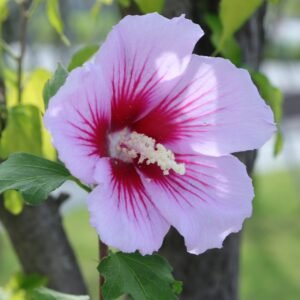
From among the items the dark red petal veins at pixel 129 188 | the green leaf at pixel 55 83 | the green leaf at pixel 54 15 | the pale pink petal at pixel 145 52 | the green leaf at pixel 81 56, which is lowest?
the dark red petal veins at pixel 129 188

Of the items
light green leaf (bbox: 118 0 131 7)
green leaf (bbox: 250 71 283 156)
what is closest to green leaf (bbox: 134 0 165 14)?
light green leaf (bbox: 118 0 131 7)

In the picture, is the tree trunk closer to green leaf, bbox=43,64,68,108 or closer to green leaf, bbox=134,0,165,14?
green leaf, bbox=134,0,165,14

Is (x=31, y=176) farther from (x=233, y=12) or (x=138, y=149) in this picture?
(x=233, y=12)

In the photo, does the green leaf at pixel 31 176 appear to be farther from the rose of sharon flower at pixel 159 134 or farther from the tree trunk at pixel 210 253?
the tree trunk at pixel 210 253

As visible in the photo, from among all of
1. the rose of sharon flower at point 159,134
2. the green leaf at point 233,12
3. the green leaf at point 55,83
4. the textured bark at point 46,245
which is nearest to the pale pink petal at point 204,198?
the rose of sharon flower at point 159,134

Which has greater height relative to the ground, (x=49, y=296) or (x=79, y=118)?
(x=79, y=118)

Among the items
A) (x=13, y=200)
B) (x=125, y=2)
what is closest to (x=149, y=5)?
(x=125, y=2)

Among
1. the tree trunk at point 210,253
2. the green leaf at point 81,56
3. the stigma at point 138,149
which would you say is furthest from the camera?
the tree trunk at point 210,253

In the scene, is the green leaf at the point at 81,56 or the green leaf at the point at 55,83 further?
the green leaf at the point at 81,56
